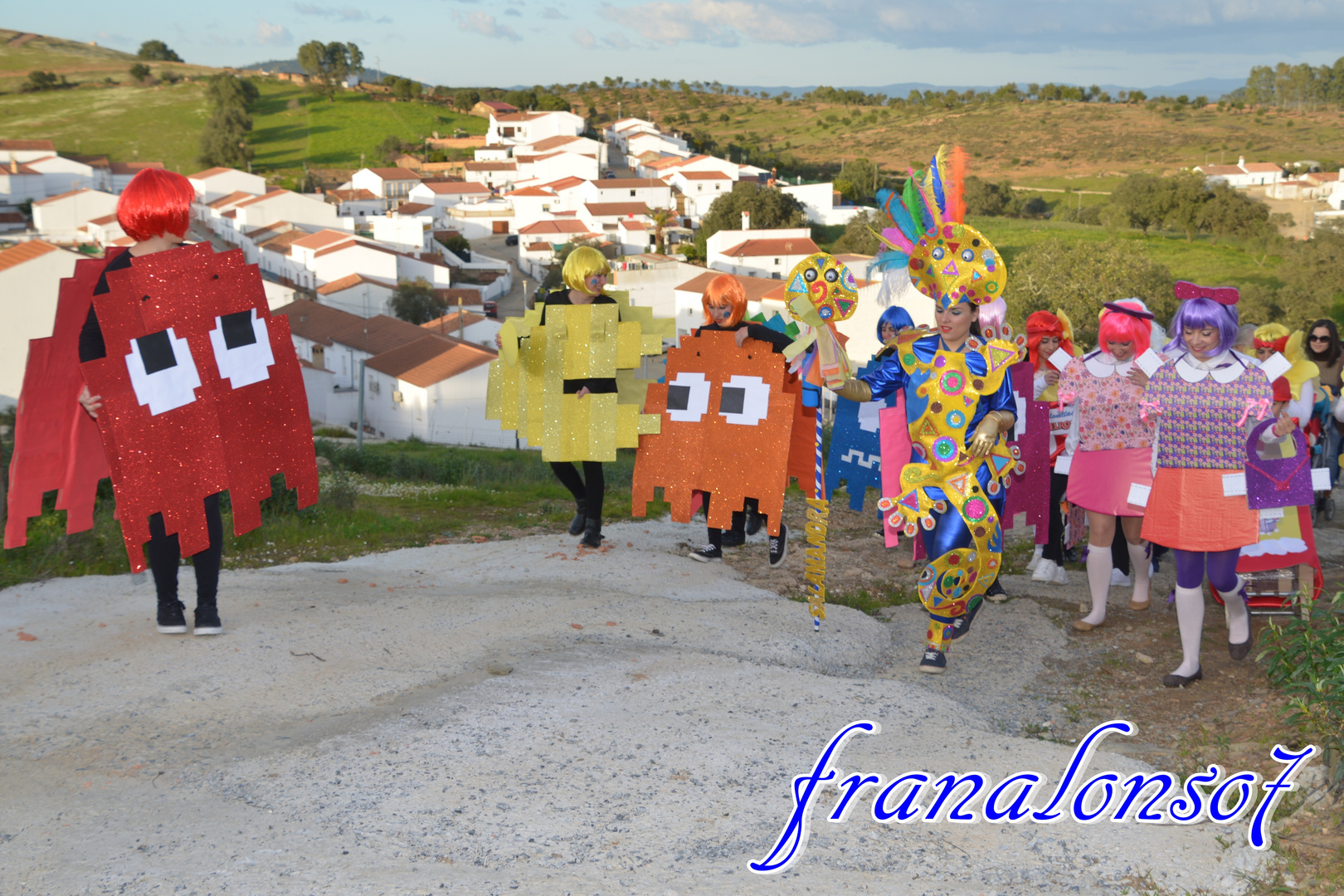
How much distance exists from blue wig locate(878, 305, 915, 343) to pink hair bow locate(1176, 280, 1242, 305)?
79.5 inches

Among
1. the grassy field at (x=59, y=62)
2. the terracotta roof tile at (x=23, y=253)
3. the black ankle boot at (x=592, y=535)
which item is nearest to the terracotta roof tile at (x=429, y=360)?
the terracotta roof tile at (x=23, y=253)

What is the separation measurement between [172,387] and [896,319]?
479cm

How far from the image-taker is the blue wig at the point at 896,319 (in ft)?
23.4

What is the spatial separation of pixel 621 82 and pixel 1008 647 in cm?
16699

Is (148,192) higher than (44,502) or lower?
higher

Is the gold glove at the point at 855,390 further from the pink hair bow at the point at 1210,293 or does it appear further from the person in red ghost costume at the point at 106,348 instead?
the person in red ghost costume at the point at 106,348

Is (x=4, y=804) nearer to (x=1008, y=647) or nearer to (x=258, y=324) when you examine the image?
(x=258, y=324)

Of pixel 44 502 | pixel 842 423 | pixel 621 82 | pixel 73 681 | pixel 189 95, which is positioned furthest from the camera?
pixel 621 82

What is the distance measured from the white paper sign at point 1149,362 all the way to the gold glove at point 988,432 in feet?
3.51

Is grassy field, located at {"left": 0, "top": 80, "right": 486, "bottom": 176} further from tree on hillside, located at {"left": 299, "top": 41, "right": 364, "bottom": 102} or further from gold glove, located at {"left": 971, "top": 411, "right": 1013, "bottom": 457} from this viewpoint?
gold glove, located at {"left": 971, "top": 411, "right": 1013, "bottom": 457}

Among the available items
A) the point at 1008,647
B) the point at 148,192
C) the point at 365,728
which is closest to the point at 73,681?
the point at 365,728

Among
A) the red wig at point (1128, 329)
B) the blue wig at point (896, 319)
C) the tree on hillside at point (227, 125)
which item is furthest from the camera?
the tree on hillside at point (227, 125)

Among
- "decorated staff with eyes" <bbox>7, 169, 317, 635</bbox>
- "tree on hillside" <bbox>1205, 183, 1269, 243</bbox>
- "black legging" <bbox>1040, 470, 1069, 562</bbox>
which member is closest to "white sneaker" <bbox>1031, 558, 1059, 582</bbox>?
"black legging" <bbox>1040, 470, 1069, 562</bbox>

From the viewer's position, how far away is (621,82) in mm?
161875
